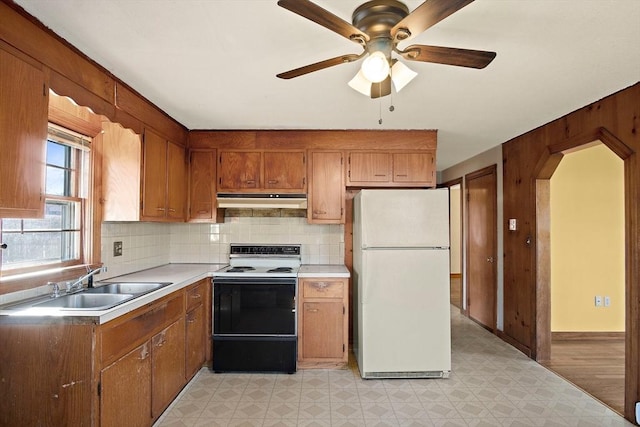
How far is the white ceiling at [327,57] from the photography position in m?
1.57

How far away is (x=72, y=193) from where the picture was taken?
2.55m

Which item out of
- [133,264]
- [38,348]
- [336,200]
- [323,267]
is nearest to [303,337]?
[323,267]

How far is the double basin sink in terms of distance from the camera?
6.68 ft

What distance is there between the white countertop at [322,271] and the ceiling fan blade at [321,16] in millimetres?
2167

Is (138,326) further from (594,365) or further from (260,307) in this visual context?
(594,365)

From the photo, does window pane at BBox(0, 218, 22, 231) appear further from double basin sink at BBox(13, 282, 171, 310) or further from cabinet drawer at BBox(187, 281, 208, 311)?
cabinet drawer at BBox(187, 281, 208, 311)

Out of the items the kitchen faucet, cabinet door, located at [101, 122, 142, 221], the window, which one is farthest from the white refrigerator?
the window

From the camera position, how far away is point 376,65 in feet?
4.83

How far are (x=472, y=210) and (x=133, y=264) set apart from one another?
13.7 feet

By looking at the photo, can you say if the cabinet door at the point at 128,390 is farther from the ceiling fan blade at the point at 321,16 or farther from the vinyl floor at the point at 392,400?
the ceiling fan blade at the point at 321,16

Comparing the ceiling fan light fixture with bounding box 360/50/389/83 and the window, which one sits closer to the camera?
the ceiling fan light fixture with bounding box 360/50/389/83

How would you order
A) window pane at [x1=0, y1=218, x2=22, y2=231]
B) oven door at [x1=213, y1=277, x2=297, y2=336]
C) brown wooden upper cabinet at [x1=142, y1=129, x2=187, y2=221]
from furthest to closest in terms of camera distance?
oven door at [x1=213, y1=277, x2=297, y2=336], brown wooden upper cabinet at [x1=142, y1=129, x2=187, y2=221], window pane at [x1=0, y1=218, x2=22, y2=231]

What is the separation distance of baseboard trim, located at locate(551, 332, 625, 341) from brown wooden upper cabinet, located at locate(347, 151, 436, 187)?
2347mm

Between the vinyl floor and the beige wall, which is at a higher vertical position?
the beige wall
